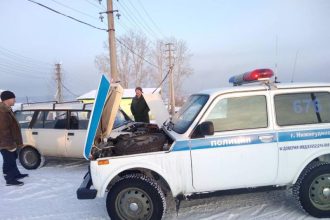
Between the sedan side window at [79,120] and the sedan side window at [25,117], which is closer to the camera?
the sedan side window at [79,120]

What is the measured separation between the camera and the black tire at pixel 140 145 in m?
4.75

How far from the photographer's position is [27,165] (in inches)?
347

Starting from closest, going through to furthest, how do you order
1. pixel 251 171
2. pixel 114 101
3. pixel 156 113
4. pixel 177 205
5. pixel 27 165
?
pixel 251 171 → pixel 177 205 → pixel 114 101 → pixel 156 113 → pixel 27 165

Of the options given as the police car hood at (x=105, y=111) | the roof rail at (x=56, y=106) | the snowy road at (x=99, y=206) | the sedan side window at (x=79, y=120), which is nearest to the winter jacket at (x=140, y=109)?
the police car hood at (x=105, y=111)

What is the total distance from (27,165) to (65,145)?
1.25 metres

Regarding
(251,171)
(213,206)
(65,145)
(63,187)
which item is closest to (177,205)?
(213,206)

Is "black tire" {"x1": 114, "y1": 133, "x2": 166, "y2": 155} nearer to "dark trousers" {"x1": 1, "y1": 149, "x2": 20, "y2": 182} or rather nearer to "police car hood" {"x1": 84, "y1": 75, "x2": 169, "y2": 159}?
"police car hood" {"x1": 84, "y1": 75, "x2": 169, "y2": 159}

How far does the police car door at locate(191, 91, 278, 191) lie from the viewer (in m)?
4.59

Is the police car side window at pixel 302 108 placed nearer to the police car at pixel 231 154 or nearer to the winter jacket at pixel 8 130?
the police car at pixel 231 154

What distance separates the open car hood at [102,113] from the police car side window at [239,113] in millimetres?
1485

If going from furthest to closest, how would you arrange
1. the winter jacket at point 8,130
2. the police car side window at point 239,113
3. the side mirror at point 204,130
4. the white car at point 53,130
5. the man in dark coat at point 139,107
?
the man in dark coat at point 139,107 → the white car at point 53,130 → the winter jacket at point 8,130 → the police car side window at point 239,113 → the side mirror at point 204,130

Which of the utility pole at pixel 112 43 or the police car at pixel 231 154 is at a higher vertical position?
the utility pole at pixel 112 43

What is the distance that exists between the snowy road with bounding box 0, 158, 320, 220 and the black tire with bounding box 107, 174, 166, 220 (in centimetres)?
60

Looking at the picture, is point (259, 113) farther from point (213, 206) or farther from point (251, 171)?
point (213, 206)
